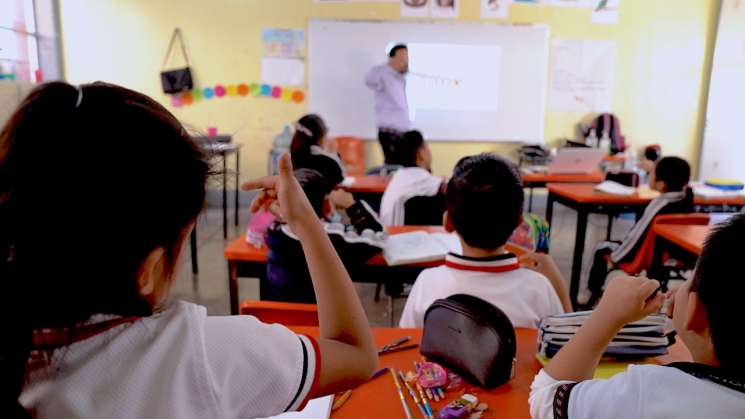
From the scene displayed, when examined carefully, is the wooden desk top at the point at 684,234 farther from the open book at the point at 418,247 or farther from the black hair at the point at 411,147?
the black hair at the point at 411,147

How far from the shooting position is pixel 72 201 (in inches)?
18.4

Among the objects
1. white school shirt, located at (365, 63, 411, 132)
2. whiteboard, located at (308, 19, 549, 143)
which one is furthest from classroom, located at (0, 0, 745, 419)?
whiteboard, located at (308, 19, 549, 143)

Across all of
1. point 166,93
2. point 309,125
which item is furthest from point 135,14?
point 309,125

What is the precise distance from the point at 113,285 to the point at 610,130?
235 inches

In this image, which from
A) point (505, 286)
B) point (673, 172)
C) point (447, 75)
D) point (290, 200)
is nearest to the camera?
point (290, 200)

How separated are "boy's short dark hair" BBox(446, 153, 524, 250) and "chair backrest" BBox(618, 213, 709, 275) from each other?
139cm

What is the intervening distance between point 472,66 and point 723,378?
17.7 feet

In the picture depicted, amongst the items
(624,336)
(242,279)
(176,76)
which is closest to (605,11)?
(176,76)

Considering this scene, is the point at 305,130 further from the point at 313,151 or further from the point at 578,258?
the point at 578,258

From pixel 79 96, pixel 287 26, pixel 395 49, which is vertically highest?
pixel 287 26

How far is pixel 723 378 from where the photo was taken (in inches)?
24.8

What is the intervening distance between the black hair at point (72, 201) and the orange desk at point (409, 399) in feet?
1.67

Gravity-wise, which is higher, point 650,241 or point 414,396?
point 414,396

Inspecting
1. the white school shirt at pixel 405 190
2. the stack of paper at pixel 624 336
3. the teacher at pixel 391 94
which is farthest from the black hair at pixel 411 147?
the stack of paper at pixel 624 336
